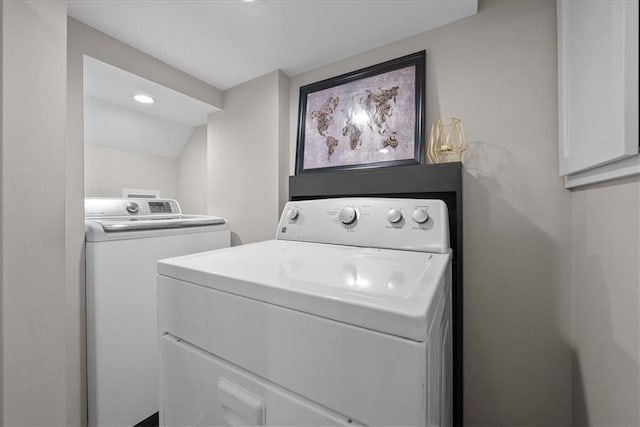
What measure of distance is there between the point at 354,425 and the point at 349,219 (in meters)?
0.78

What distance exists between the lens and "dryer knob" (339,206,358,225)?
3.83 ft

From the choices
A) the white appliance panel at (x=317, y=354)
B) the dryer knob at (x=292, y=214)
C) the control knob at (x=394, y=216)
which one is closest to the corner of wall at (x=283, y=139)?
the dryer knob at (x=292, y=214)

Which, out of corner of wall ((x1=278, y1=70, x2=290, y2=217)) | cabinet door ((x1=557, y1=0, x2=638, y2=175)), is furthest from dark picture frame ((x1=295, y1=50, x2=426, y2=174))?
cabinet door ((x1=557, y1=0, x2=638, y2=175))

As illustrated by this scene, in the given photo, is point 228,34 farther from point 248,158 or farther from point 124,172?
point 124,172

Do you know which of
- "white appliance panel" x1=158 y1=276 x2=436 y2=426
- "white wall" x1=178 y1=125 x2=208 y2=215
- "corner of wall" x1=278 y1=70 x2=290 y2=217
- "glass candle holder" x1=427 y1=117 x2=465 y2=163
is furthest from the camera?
"white wall" x1=178 y1=125 x2=208 y2=215

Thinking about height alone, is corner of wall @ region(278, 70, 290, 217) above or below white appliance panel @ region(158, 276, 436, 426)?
above

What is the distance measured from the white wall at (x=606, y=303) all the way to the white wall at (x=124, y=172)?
2.91 metres

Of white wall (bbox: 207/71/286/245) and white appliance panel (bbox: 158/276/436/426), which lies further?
white wall (bbox: 207/71/286/245)

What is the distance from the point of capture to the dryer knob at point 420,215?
103cm

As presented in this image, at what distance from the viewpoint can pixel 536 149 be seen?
1147 millimetres

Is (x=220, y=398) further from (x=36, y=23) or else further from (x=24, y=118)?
(x=36, y=23)

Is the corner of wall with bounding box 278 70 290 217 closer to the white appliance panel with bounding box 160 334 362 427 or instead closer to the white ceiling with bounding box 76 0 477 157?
the white ceiling with bounding box 76 0 477 157

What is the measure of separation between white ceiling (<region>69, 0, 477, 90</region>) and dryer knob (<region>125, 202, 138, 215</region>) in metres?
1.02

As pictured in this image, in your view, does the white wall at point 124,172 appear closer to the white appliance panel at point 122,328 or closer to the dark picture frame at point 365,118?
the white appliance panel at point 122,328
